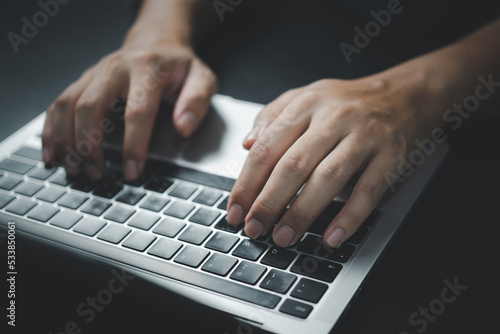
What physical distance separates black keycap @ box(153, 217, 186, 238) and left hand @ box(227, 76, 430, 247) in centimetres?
6

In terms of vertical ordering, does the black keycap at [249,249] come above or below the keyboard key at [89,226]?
above

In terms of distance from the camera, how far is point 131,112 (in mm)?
680

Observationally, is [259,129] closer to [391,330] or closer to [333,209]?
[333,209]

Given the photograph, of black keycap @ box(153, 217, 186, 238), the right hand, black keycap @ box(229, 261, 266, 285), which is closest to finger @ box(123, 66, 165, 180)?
the right hand

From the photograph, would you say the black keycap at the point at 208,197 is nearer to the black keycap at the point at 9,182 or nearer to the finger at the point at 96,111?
the finger at the point at 96,111

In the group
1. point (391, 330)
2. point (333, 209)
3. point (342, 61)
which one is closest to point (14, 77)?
point (342, 61)

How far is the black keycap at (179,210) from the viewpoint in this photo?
0.57 meters

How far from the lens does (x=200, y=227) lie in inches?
21.6

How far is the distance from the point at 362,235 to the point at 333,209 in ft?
0.17

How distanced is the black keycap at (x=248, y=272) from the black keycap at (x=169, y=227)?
0.09 metres

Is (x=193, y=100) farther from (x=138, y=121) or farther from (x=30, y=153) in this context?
(x=30, y=153)

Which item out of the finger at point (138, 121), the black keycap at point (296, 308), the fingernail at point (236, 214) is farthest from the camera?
the finger at point (138, 121)

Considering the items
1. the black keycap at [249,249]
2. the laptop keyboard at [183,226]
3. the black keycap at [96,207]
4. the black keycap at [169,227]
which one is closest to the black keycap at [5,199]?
the laptop keyboard at [183,226]

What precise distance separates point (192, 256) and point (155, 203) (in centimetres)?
11
